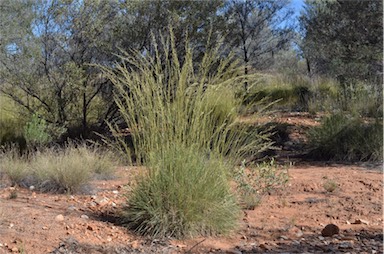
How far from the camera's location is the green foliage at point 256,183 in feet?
18.4

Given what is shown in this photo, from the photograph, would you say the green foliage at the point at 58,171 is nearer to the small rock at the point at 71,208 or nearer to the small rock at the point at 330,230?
the small rock at the point at 71,208

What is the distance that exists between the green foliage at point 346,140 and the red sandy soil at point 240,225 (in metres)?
1.63

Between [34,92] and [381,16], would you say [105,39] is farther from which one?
[381,16]

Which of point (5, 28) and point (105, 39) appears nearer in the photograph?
point (5, 28)

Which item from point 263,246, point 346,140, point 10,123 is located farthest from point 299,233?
point 10,123

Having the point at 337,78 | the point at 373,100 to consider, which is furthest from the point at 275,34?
the point at 373,100

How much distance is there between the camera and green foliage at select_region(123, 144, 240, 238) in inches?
181

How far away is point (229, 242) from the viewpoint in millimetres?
4566

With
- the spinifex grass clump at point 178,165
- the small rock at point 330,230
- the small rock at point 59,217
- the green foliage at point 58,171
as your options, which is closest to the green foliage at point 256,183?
the spinifex grass clump at point 178,165

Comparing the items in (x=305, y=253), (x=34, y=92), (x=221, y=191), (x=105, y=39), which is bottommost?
(x=305, y=253)

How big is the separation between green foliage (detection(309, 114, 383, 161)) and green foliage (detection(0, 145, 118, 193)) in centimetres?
391

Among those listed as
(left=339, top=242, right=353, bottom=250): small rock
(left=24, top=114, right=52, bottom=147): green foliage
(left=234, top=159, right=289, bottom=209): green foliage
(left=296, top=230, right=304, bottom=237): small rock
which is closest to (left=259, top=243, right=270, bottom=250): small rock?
(left=296, top=230, right=304, bottom=237): small rock

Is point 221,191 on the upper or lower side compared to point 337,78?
lower

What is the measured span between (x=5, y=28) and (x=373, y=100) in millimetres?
8789
